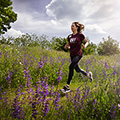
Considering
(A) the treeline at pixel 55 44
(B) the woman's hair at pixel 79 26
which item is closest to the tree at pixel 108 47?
(A) the treeline at pixel 55 44

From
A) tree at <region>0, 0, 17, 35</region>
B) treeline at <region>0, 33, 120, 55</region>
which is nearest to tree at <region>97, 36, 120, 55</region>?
treeline at <region>0, 33, 120, 55</region>

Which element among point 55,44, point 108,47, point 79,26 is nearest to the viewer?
point 79,26

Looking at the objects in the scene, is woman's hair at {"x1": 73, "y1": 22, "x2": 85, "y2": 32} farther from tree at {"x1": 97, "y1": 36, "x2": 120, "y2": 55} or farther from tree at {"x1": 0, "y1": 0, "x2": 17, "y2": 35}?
tree at {"x1": 97, "y1": 36, "x2": 120, "y2": 55}

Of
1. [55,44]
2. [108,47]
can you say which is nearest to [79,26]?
[55,44]

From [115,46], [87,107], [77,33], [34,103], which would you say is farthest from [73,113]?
[115,46]

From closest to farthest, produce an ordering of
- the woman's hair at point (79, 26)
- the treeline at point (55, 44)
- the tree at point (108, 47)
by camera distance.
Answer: the woman's hair at point (79, 26) → the treeline at point (55, 44) → the tree at point (108, 47)

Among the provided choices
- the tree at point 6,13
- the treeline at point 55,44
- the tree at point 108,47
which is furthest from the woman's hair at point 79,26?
the tree at point 108,47

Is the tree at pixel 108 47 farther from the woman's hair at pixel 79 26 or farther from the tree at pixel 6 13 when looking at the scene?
the woman's hair at pixel 79 26

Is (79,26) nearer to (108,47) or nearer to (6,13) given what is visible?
(6,13)

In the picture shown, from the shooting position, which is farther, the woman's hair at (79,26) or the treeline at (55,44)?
the treeline at (55,44)

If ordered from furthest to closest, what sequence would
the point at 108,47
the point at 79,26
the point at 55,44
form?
the point at 108,47
the point at 55,44
the point at 79,26

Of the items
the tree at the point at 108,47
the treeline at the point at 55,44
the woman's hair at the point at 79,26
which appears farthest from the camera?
the tree at the point at 108,47

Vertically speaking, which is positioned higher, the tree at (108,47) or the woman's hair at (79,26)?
the tree at (108,47)

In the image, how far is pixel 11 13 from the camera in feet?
67.9
